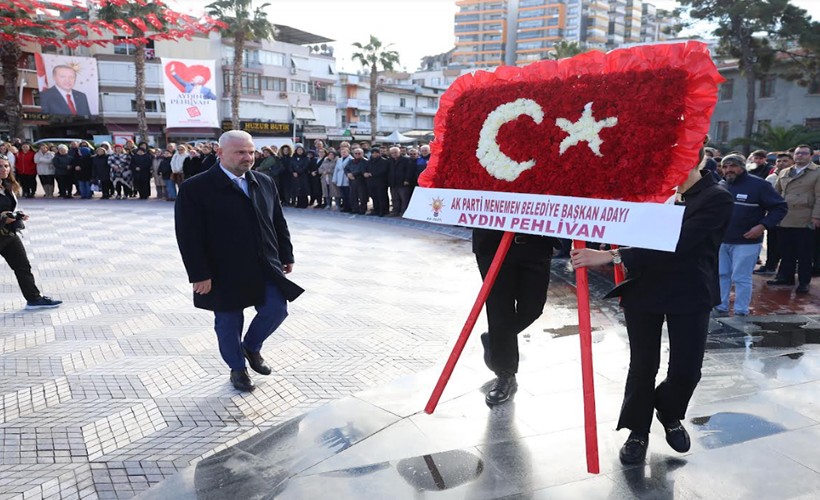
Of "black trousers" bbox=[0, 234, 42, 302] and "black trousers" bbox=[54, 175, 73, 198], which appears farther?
"black trousers" bbox=[54, 175, 73, 198]

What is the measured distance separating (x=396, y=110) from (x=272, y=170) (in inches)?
2272

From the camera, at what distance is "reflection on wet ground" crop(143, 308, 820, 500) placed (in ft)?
9.74

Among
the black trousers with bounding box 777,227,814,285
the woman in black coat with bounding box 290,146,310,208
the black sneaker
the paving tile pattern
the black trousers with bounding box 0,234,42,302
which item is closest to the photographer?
the paving tile pattern

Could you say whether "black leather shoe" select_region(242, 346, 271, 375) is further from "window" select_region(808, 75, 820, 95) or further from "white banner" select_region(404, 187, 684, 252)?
"window" select_region(808, 75, 820, 95)

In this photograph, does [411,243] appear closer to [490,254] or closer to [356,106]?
[490,254]

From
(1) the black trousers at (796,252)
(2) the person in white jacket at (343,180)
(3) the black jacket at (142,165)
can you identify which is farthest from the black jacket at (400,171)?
(1) the black trousers at (796,252)

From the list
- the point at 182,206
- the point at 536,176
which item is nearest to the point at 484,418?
the point at 536,176

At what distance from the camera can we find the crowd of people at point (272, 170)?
14.9 m

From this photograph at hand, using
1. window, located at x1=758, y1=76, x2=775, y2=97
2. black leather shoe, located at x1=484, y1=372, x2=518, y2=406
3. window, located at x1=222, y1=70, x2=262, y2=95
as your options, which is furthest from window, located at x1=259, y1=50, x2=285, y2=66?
black leather shoe, located at x1=484, y1=372, x2=518, y2=406

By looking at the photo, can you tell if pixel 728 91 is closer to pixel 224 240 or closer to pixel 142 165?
pixel 142 165

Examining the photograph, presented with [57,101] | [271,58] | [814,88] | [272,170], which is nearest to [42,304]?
[272,170]

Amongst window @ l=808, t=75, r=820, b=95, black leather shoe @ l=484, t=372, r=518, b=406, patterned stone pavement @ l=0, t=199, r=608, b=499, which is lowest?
patterned stone pavement @ l=0, t=199, r=608, b=499

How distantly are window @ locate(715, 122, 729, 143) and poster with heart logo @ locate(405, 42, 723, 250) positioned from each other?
40.5 metres

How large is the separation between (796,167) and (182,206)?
776cm
